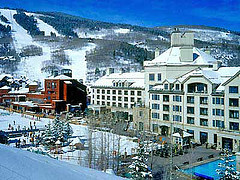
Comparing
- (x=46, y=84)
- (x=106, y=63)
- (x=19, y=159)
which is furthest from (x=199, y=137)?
(x=106, y=63)

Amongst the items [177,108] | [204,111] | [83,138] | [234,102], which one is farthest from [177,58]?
[83,138]

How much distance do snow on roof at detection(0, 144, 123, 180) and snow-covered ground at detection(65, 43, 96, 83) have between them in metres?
96.2

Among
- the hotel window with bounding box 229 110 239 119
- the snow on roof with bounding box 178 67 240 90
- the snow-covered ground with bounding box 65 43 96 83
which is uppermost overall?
the snow-covered ground with bounding box 65 43 96 83

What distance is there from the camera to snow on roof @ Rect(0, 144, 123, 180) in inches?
128

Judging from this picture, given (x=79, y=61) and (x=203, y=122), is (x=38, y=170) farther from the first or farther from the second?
(x=79, y=61)

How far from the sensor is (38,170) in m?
3.53

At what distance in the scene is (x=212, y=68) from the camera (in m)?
29.9

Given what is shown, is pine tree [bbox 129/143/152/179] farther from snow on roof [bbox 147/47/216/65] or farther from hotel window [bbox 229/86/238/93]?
snow on roof [bbox 147/47/216/65]

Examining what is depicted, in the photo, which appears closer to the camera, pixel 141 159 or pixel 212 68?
pixel 141 159

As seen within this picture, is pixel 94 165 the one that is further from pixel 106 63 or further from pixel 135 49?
pixel 135 49

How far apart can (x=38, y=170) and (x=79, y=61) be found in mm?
132768

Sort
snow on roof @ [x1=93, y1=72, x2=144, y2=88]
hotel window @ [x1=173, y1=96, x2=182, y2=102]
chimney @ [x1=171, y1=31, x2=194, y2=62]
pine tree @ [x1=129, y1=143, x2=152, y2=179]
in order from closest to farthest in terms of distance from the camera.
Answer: pine tree @ [x1=129, y1=143, x2=152, y2=179]
hotel window @ [x1=173, y1=96, x2=182, y2=102]
chimney @ [x1=171, y1=31, x2=194, y2=62]
snow on roof @ [x1=93, y1=72, x2=144, y2=88]

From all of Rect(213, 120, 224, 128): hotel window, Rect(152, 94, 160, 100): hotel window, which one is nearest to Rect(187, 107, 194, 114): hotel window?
Rect(213, 120, 224, 128): hotel window

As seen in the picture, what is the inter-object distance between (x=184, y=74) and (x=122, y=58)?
4054 inches
